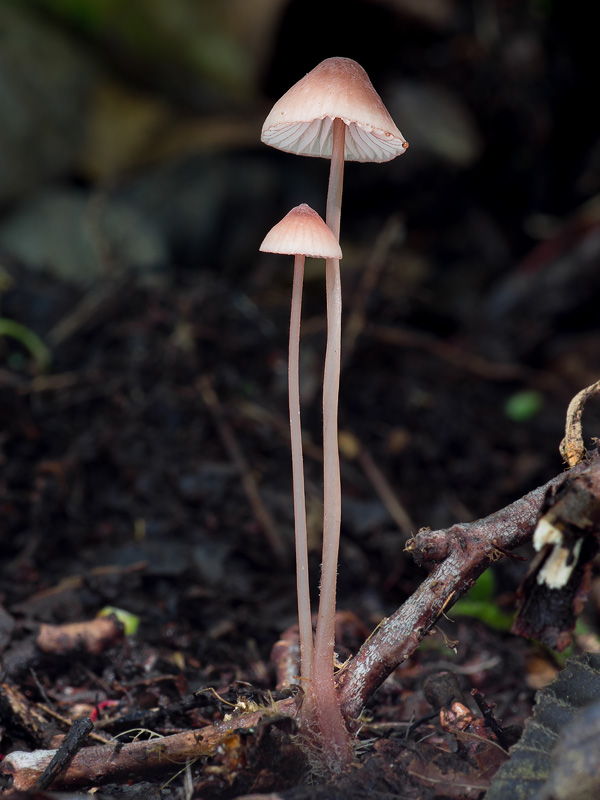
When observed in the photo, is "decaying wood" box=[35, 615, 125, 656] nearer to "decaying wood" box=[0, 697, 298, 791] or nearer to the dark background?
the dark background

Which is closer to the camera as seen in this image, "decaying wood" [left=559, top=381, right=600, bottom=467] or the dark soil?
"decaying wood" [left=559, top=381, right=600, bottom=467]

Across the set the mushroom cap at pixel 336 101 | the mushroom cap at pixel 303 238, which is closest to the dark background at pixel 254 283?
the mushroom cap at pixel 303 238

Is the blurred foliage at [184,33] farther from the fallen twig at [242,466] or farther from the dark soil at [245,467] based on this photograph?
the fallen twig at [242,466]

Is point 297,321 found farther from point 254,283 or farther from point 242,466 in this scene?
point 254,283

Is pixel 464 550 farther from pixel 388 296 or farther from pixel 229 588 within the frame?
pixel 388 296

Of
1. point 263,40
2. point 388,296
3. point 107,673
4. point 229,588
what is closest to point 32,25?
point 263,40

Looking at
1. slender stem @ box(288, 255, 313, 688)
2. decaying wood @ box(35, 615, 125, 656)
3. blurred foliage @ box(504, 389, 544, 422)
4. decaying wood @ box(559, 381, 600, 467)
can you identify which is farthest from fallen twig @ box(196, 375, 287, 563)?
blurred foliage @ box(504, 389, 544, 422)

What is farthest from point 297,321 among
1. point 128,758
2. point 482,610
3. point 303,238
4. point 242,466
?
point 242,466
